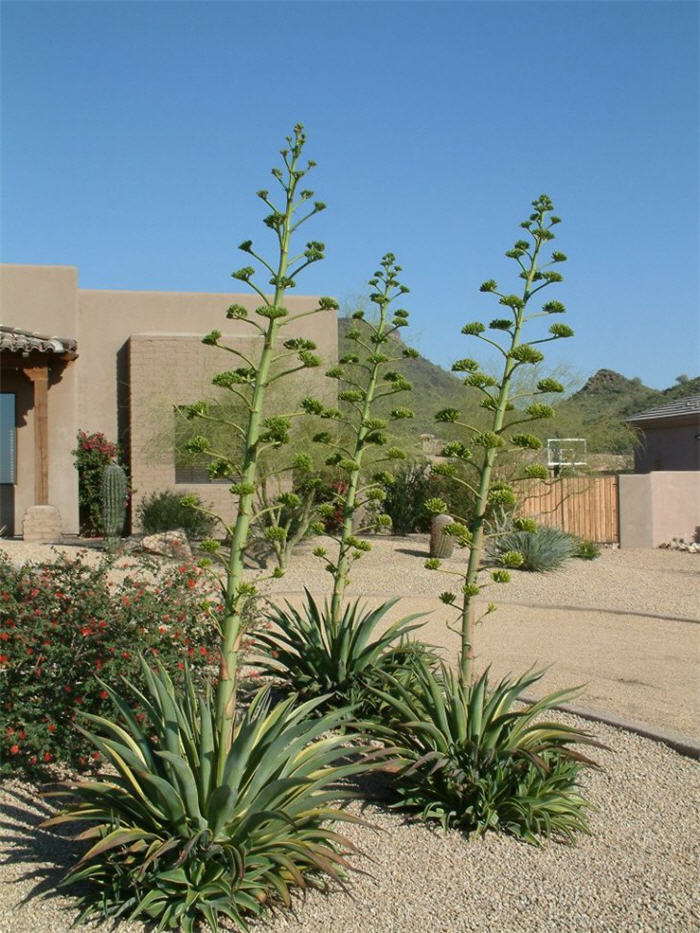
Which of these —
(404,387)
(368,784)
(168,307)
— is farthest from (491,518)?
(368,784)

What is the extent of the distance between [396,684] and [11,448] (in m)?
14.8

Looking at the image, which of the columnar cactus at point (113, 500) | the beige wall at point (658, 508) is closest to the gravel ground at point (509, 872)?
the columnar cactus at point (113, 500)

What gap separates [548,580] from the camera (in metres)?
14.9

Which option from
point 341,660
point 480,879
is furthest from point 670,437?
point 480,879

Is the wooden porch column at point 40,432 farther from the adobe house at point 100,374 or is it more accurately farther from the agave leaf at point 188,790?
the agave leaf at point 188,790

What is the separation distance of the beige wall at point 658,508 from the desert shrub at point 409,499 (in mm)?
3966

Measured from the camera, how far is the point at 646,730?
6.74m

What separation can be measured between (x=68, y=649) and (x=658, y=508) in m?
17.0

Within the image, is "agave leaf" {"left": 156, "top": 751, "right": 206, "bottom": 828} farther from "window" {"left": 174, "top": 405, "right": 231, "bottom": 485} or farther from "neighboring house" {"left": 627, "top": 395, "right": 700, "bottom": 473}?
"neighboring house" {"left": 627, "top": 395, "right": 700, "bottom": 473}

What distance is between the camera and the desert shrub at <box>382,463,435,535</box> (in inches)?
788

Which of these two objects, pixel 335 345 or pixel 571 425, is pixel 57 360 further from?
pixel 571 425

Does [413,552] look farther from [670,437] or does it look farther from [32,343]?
[670,437]

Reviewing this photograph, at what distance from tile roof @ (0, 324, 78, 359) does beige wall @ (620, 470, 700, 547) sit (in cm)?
1109

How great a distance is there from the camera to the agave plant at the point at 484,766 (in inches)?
201
